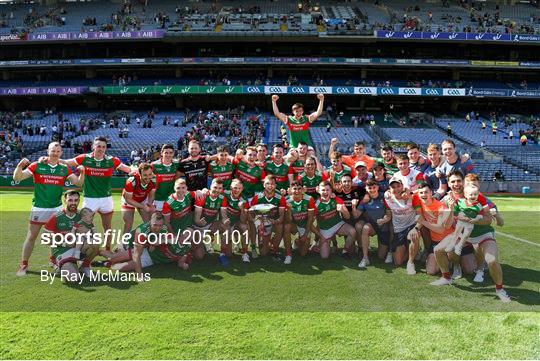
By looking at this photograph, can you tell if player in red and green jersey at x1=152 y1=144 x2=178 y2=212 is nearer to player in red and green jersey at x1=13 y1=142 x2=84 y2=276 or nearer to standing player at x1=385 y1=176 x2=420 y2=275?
player in red and green jersey at x1=13 y1=142 x2=84 y2=276

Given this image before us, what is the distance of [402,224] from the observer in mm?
6672

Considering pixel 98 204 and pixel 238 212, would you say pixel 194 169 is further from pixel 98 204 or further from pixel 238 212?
pixel 98 204

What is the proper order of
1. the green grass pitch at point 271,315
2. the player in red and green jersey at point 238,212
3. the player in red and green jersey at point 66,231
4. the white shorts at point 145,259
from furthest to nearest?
the player in red and green jersey at point 238,212, the white shorts at point 145,259, the player in red and green jersey at point 66,231, the green grass pitch at point 271,315

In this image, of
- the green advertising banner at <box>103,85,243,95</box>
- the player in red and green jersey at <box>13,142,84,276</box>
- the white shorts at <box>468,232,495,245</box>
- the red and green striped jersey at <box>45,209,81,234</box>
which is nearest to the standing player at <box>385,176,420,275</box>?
the white shorts at <box>468,232,495,245</box>

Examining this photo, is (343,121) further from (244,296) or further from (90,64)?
(244,296)

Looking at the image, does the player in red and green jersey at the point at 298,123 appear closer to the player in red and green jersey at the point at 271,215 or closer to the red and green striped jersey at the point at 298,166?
the red and green striped jersey at the point at 298,166

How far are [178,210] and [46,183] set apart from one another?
2.25 meters

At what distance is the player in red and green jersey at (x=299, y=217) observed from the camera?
6.96 m

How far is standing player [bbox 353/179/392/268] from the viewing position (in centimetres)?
680

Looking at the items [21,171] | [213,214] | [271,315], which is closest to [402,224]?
[271,315]

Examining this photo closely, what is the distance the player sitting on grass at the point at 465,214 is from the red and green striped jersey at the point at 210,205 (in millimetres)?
3773

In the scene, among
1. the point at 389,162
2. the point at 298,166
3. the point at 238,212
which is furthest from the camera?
the point at 298,166

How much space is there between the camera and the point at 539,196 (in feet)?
63.1

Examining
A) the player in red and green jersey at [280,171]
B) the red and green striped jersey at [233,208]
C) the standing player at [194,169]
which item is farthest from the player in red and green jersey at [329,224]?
the standing player at [194,169]
